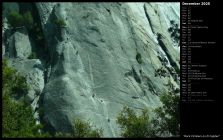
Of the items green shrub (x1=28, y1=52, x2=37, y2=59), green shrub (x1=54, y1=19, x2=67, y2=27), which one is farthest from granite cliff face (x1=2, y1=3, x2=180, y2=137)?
green shrub (x1=28, y1=52, x2=37, y2=59)

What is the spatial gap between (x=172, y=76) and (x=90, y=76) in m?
20.3

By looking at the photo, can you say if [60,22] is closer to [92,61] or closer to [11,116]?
[92,61]

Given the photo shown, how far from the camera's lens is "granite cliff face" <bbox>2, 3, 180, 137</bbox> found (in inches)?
3447

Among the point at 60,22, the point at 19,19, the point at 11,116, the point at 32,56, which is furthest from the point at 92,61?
the point at 11,116

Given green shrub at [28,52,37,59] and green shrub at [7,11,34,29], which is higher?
green shrub at [7,11,34,29]

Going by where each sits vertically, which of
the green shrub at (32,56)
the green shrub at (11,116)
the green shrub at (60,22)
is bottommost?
the green shrub at (11,116)

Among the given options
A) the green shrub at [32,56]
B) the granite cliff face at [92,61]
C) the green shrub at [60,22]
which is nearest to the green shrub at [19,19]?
the granite cliff face at [92,61]

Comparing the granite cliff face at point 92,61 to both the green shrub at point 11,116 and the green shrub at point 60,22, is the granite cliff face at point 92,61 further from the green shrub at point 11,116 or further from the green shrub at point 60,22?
the green shrub at point 11,116

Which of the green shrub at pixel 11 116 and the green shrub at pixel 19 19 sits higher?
the green shrub at pixel 19 19

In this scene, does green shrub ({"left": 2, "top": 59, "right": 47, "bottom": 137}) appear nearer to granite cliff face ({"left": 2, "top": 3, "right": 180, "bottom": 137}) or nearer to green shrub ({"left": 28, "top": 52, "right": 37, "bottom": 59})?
granite cliff face ({"left": 2, "top": 3, "right": 180, "bottom": 137})

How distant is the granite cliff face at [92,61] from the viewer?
287 feet

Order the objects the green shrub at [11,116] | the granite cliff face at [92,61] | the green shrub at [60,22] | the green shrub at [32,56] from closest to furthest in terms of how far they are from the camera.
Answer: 1. the green shrub at [11,116]
2. the granite cliff face at [92,61]
3. the green shrub at [60,22]
4. the green shrub at [32,56]

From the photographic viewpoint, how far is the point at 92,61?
96.5 meters

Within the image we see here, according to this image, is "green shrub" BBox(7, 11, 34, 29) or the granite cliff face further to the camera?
"green shrub" BBox(7, 11, 34, 29)
